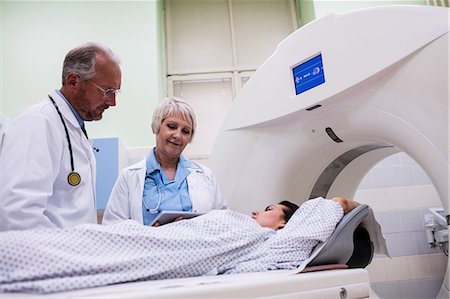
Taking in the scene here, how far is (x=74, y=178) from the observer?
119cm

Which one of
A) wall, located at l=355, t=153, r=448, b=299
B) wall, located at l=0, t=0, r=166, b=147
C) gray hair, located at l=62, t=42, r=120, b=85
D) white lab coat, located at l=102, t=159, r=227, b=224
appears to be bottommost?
wall, located at l=355, t=153, r=448, b=299

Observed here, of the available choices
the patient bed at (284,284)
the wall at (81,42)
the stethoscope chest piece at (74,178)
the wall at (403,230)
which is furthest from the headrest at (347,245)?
the wall at (81,42)

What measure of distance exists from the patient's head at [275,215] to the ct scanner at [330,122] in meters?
0.10

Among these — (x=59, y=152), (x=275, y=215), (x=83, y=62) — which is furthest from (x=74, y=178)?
(x=275, y=215)

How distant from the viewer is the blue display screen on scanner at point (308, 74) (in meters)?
1.31

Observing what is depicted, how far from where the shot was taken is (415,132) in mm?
1129

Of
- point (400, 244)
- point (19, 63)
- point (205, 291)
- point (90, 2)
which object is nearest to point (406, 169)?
point (400, 244)

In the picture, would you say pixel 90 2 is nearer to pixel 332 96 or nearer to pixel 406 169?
pixel 332 96

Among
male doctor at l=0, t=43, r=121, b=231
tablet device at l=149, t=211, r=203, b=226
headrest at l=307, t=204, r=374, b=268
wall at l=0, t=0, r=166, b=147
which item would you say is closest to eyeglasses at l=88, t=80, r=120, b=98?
male doctor at l=0, t=43, r=121, b=231

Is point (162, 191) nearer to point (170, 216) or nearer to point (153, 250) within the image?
point (170, 216)

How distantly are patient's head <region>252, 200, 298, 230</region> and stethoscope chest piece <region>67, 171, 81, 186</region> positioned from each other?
66cm

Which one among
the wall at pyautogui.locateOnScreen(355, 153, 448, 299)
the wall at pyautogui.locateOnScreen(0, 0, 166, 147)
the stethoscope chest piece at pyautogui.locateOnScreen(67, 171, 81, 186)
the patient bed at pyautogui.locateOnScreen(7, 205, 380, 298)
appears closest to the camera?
the patient bed at pyautogui.locateOnScreen(7, 205, 380, 298)

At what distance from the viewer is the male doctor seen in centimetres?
104

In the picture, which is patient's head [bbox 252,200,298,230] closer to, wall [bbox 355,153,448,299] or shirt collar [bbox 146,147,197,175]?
shirt collar [bbox 146,147,197,175]
